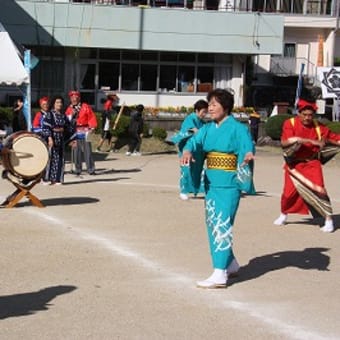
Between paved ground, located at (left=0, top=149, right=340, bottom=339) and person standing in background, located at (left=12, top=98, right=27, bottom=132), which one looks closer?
paved ground, located at (left=0, top=149, right=340, bottom=339)

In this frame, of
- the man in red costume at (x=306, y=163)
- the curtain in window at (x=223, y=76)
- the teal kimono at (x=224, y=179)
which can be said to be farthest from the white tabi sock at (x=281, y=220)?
the curtain in window at (x=223, y=76)

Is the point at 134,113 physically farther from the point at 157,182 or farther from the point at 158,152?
the point at 157,182

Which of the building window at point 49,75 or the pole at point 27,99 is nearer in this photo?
the pole at point 27,99

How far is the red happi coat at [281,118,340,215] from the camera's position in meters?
10.4

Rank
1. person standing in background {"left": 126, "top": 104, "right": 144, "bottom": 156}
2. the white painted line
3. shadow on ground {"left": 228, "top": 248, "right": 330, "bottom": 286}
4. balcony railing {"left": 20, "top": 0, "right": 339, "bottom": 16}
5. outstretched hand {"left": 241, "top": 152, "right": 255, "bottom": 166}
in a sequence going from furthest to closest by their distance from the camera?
1. balcony railing {"left": 20, "top": 0, "right": 339, "bottom": 16}
2. person standing in background {"left": 126, "top": 104, "right": 144, "bottom": 156}
3. shadow on ground {"left": 228, "top": 248, "right": 330, "bottom": 286}
4. outstretched hand {"left": 241, "top": 152, "right": 255, "bottom": 166}
5. the white painted line

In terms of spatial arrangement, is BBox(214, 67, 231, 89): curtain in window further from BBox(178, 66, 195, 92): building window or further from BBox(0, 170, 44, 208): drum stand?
BBox(0, 170, 44, 208): drum stand

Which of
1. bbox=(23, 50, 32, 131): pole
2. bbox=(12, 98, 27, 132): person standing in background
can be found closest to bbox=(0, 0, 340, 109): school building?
bbox=(12, 98, 27, 132): person standing in background

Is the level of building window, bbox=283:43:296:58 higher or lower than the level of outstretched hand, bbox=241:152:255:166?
higher

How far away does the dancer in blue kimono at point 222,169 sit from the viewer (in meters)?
7.24

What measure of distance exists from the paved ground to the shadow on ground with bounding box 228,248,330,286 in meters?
0.01

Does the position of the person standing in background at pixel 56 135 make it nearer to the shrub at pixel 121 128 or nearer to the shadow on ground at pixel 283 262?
the shadow on ground at pixel 283 262

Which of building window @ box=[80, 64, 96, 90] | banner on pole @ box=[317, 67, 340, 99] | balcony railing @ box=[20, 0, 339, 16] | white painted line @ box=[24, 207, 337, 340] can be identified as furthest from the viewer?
balcony railing @ box=[20, 0, 339, 16]

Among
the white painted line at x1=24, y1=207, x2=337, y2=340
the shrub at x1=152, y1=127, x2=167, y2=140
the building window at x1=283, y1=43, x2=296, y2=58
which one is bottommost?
the white painted line at x1=24, y1=207, x2=337, y2=340

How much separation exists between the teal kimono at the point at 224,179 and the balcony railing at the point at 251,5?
25.5m
